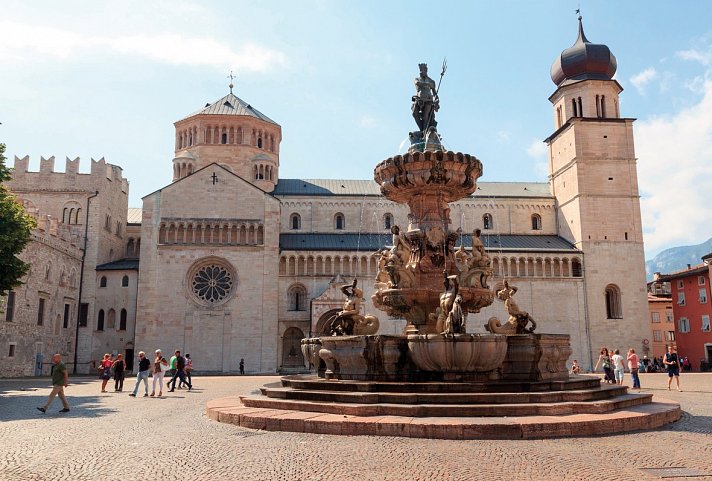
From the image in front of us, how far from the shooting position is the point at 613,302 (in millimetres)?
50969

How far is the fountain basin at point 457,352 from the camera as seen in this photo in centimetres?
1230

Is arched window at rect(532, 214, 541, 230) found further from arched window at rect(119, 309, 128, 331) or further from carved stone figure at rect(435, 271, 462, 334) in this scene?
carved stone figure at rect(435, 271, 462, 334)

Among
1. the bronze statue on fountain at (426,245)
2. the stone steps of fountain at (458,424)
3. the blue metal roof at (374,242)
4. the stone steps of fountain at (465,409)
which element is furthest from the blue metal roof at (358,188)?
the stone steps of fountain at (458,424)

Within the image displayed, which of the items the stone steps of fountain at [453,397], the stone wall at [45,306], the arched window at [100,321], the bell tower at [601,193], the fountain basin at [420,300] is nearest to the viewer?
the stone steps of fountain at [453,397]

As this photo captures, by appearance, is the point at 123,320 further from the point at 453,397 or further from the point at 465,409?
the point at 465,409

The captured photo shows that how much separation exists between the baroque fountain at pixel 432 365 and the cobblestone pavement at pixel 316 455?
1.56 ft

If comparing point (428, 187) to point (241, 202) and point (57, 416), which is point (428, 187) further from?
point (241, 202)

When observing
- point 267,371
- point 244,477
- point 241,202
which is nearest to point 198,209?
point 241,202

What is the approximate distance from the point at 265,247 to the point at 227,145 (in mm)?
13298

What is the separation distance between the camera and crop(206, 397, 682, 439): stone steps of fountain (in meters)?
Result: 9.54

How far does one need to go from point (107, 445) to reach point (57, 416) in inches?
215

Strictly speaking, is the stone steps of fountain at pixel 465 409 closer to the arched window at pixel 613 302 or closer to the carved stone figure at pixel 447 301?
the carved stone figure at pixel 447 301

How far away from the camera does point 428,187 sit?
653 inches

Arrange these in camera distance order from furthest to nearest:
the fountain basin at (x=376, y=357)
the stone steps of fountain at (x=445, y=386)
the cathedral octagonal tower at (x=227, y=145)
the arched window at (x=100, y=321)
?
the cathedral octagonal tower at (x=227, y=145) < the arched window at (x=100, y=321) < the fountain basin at (x=376, y=357) < the stone steps of fountain at (x=445, y=386)
